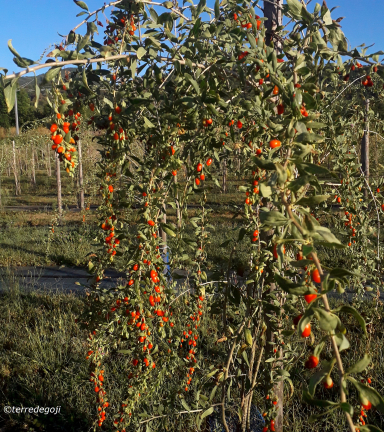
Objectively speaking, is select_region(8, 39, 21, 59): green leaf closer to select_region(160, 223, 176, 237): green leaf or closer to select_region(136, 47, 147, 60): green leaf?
select_region(136, 47, 147, 60): green leaf

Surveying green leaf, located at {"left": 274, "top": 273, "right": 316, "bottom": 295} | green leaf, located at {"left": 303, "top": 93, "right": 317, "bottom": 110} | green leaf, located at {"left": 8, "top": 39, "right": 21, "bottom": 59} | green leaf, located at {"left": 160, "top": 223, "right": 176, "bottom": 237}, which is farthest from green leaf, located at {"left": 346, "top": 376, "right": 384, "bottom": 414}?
green leaf, located at {"left": 8, "top": 39, "right": 21, "bottom": 59}

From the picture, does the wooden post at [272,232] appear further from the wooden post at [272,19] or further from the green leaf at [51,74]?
the green leaf at [51,74]

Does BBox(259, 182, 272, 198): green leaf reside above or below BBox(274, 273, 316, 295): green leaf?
above

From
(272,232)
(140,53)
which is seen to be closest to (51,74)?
(140,53)

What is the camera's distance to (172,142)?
4.47 ft

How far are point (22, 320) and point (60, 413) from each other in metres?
1.73

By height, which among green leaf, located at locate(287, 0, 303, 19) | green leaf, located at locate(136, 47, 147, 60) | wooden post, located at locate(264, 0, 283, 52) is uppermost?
wooden post, located at locate(264, 0, 283, 52)

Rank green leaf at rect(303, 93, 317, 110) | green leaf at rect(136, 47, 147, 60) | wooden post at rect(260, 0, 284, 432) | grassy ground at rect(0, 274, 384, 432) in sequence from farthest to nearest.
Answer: grassy ground at rect(0, 274, 384, 432) → wooden post at rect(260, 0, 284, 432) → green leaf at rect(136, 47, 147, 60) → green leaf at rect(303, 93, 317, 110)

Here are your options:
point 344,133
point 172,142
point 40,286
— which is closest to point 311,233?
point 172,142

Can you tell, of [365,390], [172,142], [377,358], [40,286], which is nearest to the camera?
[365,390]

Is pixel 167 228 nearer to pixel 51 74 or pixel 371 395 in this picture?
pixel 51 74

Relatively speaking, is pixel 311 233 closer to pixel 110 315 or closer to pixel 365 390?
pixel 365 390

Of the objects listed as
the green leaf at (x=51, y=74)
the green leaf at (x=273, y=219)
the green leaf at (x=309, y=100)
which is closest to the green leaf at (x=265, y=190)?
the green leaf at (x=273, y=219)

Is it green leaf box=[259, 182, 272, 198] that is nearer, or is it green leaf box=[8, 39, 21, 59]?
green leaf box=[259, 182, 272, 198]
